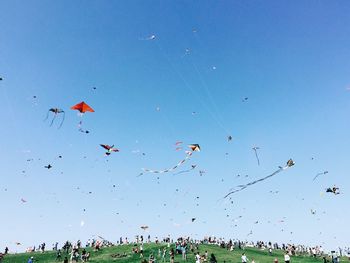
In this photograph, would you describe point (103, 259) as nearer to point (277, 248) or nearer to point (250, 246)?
point (250, 246)

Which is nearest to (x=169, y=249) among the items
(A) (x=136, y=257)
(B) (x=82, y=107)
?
(A) (x=136, y=257)

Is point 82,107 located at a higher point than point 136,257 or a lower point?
higher

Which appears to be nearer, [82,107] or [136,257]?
[82,107]

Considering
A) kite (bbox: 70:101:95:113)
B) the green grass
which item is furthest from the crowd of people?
kite (bbox: 70:101:95:113)

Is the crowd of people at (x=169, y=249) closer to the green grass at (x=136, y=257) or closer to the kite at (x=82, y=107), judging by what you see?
the green grass at (x=136, y=257)

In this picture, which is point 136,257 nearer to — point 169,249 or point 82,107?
point 169,249

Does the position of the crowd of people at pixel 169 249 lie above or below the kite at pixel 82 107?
below

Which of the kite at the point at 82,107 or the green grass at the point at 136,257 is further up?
the kite at the point at 82,107

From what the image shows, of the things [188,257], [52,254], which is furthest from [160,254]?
[52,254]

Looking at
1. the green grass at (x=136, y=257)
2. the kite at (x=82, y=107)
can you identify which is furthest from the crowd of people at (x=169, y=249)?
the kite at (x=82, y=107)

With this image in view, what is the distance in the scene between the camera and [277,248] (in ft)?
192

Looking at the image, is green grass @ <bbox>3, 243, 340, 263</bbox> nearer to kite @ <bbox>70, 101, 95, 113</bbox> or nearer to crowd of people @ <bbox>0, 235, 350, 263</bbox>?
crowd of people @ <bbox>0, 235, 350, 263</bbox>

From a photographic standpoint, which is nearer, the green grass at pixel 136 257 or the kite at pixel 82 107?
the kite at pixel 82 107

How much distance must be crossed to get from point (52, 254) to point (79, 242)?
14.7 feet
